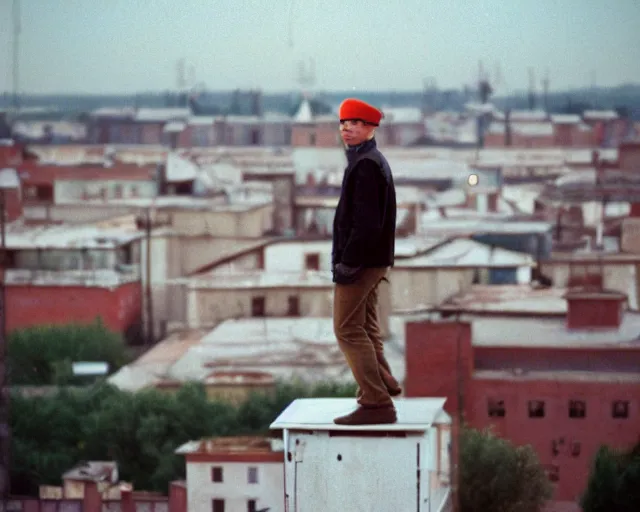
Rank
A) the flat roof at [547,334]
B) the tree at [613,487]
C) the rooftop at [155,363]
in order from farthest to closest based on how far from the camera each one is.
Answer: the rooftop at [155,363], the flat roof at [547,334], the tree at [613,487]

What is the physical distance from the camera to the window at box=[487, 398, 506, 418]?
1085 cm

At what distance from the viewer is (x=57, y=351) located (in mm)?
15445

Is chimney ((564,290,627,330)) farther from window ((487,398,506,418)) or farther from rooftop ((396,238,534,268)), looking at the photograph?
rooftop ((396,238,534,268))

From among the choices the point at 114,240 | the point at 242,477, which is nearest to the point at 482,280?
the point at 114,240

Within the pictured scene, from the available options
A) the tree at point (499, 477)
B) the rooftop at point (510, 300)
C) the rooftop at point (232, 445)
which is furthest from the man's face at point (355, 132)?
the rooftop at point (510, 300)

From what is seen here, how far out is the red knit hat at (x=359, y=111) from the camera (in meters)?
3.40

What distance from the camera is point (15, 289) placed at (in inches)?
664

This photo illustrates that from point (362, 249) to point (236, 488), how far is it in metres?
6.34

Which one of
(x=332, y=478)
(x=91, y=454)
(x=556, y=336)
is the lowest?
(x=91, y=454)

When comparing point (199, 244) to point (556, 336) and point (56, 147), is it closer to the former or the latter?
point (556, 336)

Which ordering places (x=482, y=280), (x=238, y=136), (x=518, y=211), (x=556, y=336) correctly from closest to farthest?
1. (x=556, y=336)
2. (x=482, y=280)
3. (x=518, y=211)
4. (x=238, y=136)

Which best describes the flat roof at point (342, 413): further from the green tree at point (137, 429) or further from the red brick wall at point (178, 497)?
the green tree at point (137, 429)

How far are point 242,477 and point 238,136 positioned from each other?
24092 millimetres

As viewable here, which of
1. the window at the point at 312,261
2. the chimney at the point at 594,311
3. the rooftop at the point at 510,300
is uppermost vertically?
the chimney at the point at 594,311
